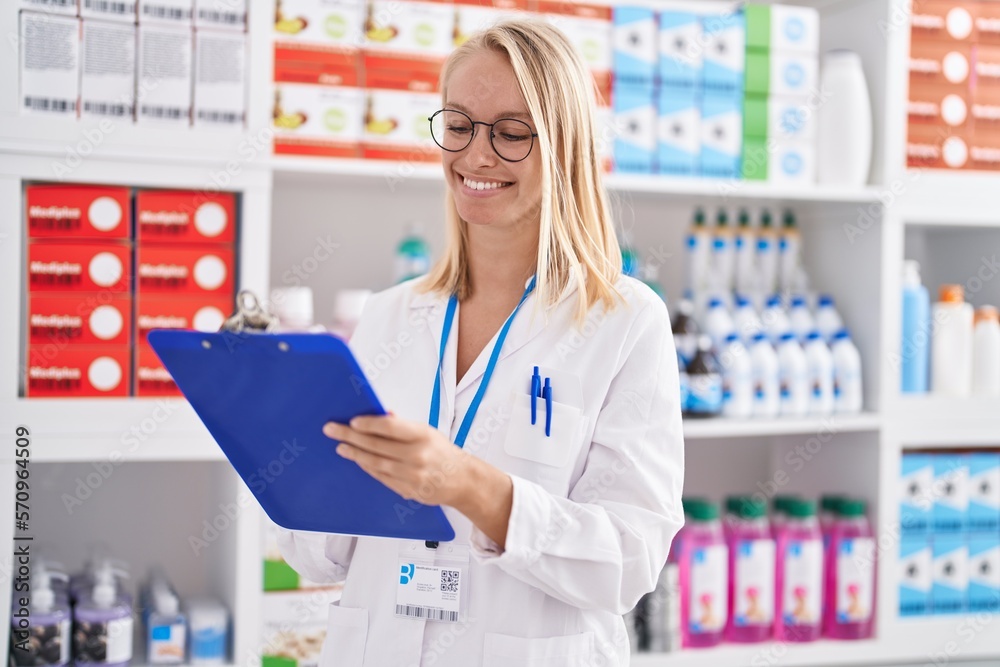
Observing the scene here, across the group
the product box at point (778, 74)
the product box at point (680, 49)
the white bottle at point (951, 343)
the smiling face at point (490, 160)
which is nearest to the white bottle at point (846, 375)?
the white bottle at point (951, 343)

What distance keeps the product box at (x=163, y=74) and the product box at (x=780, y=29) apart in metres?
1.21

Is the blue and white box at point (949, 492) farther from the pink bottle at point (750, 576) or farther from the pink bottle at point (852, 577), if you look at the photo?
the pink bottle at point (750, 576)

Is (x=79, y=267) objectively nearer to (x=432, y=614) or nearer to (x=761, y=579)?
(x=432, y=614)

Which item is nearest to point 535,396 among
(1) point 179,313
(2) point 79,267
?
(1) point 179,313

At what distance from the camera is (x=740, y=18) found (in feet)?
7.38

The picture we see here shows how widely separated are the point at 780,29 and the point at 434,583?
1595 millimetres

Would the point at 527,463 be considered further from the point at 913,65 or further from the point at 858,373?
the point at 913,65

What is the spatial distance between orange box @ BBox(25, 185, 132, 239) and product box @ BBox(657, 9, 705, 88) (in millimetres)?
1161

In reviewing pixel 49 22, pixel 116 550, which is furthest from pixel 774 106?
pixel 116 550

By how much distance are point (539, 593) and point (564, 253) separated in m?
0.44

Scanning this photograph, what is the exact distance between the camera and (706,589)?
7.33ft

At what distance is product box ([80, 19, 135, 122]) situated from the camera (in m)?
1.83

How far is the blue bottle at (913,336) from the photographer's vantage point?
239 cm

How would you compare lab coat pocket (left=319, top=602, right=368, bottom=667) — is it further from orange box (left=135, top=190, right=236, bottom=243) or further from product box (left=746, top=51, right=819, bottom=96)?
product box (left=746, top=51, right=819, bottom=96)
